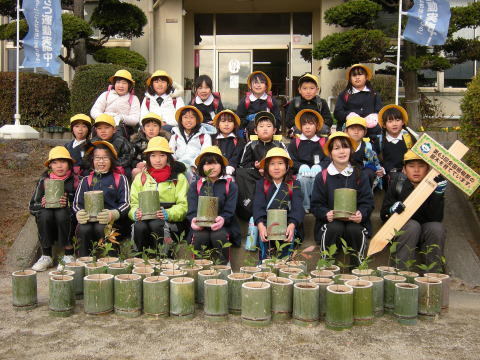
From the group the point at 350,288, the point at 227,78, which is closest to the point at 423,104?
the point at 227,78

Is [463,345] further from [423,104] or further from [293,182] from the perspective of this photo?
[423,104]

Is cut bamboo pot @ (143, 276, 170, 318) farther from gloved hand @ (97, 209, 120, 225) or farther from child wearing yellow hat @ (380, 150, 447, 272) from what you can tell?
child wearing yellow hat @ (380, 150, 447, 272)

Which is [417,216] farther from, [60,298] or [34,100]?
[34,100]

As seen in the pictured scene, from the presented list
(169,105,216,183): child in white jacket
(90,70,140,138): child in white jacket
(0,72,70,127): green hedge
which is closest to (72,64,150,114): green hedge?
(0,72,70,127): green hedge

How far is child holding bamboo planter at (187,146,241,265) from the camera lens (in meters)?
4.35

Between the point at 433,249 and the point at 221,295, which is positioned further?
the point at 433,249

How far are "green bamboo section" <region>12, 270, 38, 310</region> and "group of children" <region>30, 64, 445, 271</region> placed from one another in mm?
876

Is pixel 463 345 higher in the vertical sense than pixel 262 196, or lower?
lower

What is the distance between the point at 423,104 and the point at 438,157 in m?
7.61

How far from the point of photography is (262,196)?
4.54m

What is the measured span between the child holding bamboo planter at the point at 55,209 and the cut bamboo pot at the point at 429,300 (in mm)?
3195

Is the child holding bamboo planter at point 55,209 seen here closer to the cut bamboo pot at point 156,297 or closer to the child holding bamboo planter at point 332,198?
the cut bamboo pot at point 156,297

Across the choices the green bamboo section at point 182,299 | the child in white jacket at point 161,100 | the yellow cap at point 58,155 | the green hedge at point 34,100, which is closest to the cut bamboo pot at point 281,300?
the green bamboo section at point 182,299

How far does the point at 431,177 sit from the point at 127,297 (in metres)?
2.63
